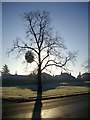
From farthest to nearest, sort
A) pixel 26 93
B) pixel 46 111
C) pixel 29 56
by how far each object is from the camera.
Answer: pixel 29 56 → pixel 26 93 → pixel 46 111

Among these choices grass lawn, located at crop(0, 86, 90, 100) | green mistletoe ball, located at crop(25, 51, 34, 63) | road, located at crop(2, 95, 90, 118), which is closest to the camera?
road, located at crop(2, 95, 90, 118)

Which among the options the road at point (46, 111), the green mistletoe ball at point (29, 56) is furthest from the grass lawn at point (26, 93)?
the road at point (46, 111)

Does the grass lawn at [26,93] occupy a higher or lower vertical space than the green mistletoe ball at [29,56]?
lower

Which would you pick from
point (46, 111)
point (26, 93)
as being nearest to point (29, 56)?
point (26, 93)

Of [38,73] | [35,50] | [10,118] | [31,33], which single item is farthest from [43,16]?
A: [10,118]

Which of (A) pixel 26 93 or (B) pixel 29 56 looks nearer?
(A) pixel 26 93

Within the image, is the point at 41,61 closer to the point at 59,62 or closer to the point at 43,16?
the point at 59,62

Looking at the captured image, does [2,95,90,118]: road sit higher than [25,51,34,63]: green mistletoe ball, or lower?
lower

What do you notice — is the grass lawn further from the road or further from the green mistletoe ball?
the road

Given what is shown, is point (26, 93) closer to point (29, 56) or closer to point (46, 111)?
point (29, 56)

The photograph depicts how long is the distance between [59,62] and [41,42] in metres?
3.75

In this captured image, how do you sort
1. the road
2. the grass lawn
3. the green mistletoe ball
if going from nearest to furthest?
the road, the grass lawn, the green mistletoe ball

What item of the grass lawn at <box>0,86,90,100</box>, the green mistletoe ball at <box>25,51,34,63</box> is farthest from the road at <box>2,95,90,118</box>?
the green mistletoe ball at <box>25,51,34,63</box>

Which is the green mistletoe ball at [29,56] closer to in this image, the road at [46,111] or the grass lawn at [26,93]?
the grass lawn at [26,93]
